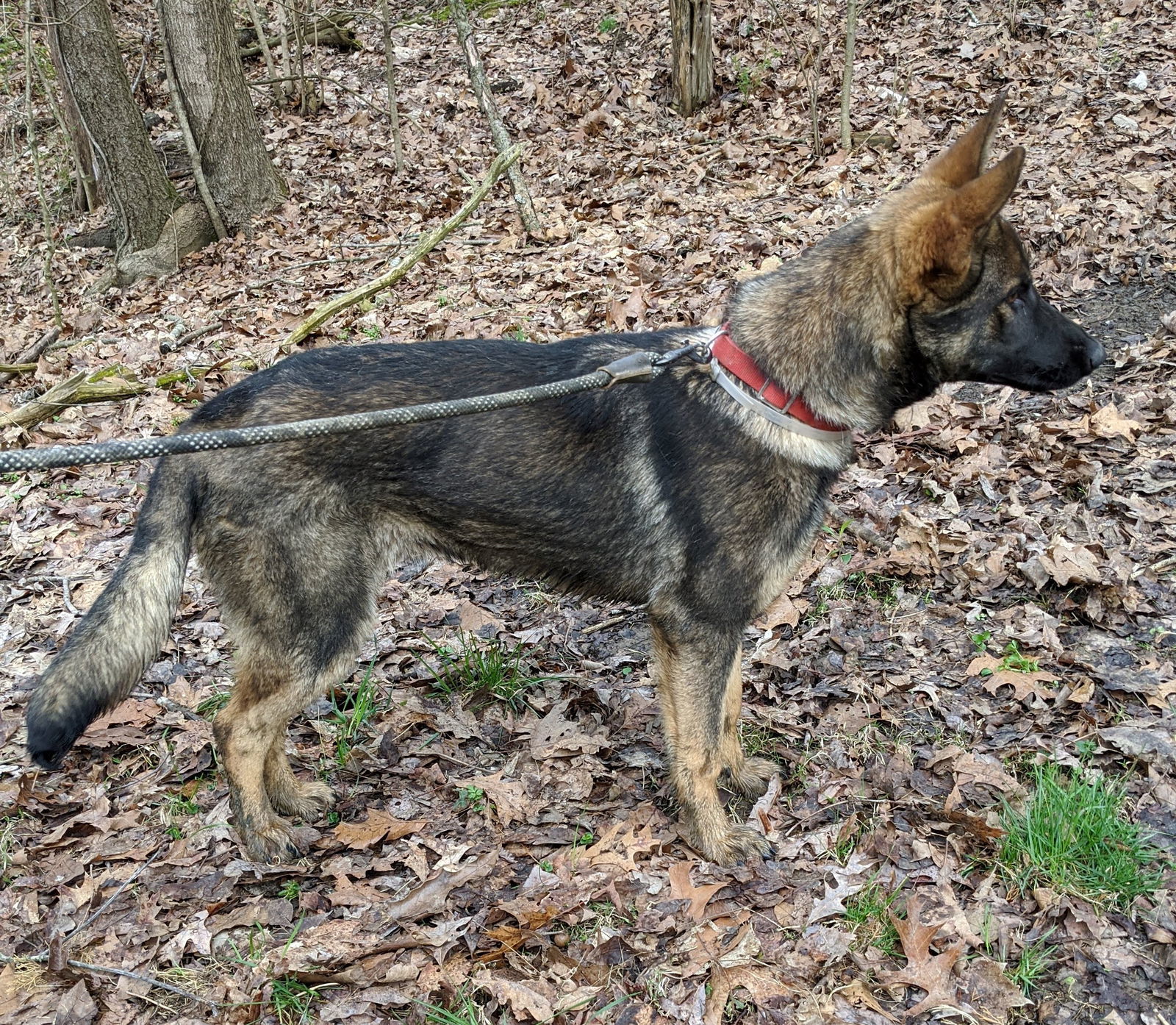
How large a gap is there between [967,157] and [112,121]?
1056 centimetres

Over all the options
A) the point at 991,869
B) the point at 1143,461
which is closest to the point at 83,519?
the point at 991,869

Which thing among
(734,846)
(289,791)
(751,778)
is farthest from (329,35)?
(734,846)

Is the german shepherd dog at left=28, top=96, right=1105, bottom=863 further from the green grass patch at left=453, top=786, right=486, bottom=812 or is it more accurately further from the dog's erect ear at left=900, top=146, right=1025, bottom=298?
the green grass patch at left=453, top=786, right=486, bottom=812

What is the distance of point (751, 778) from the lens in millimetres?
4035

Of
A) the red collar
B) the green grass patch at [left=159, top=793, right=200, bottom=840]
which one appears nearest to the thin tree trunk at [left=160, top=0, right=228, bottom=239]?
the green grass patch at [left=159, top=793, right=200, bottom=840]

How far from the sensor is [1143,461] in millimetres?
5156

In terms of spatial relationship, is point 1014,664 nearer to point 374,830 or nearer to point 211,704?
point 374,830

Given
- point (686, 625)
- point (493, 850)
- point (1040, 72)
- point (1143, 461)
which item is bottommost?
point (493, 850)

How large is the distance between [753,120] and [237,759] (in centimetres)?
1003

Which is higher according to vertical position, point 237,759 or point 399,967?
point 237,759

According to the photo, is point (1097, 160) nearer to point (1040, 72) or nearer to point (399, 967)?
point (1040, 72)

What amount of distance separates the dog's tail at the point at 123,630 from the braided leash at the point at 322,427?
1.89ft

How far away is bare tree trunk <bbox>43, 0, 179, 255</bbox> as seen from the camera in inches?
399

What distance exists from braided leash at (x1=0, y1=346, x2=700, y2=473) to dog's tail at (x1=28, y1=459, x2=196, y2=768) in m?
0.58
